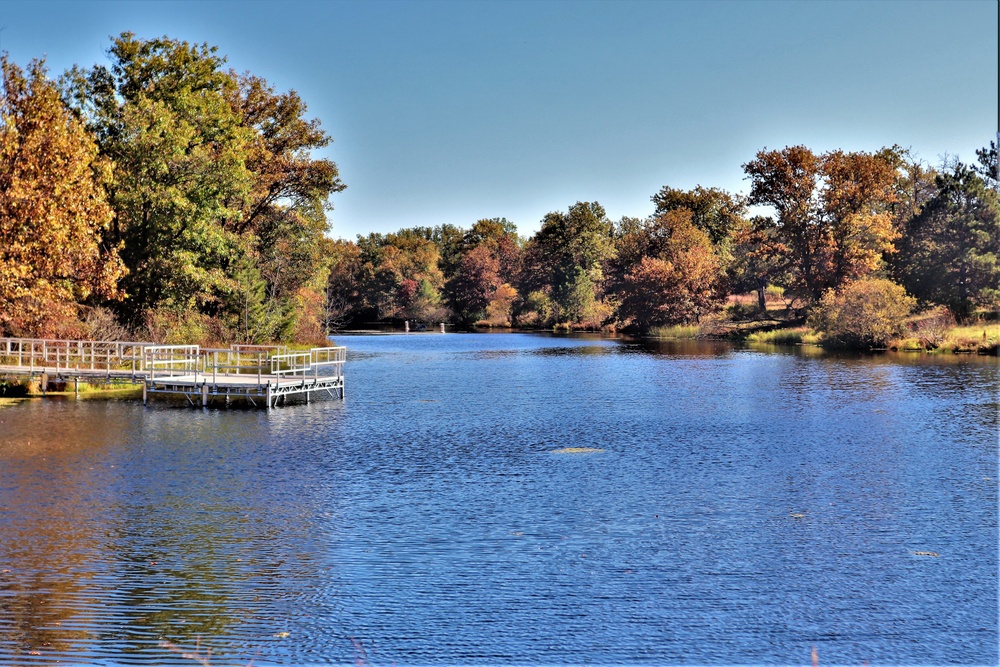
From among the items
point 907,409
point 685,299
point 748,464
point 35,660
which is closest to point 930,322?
point 685,299

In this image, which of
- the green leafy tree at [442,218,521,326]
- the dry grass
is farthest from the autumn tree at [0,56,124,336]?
the green leafy tree at [442,218,521,326]

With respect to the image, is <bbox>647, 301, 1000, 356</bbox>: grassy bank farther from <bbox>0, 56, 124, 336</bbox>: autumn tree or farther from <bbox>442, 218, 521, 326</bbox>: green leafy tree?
<bbox>0, 56, 124, 336</bbox>: autumn tree

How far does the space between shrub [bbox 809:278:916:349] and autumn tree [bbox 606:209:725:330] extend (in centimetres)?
2402

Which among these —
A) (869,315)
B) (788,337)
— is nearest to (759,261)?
(788,337)

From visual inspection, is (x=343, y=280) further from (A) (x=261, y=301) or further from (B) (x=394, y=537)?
(B) (x=394, y=537)

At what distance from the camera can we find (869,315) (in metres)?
73.1

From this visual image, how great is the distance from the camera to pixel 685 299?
100m

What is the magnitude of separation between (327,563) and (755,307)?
94292 mm

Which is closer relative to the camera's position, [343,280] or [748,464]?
[748,464]

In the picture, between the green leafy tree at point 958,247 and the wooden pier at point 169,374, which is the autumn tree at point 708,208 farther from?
the wooden pier at point 169,374

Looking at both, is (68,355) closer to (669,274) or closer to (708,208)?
(669,274)

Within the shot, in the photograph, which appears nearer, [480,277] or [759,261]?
[759,261]

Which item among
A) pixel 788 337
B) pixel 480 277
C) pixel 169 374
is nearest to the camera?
pixel 169 374

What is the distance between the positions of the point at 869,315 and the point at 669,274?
28653mm
